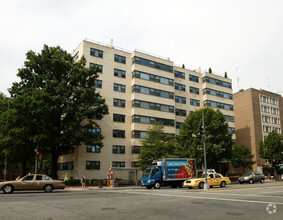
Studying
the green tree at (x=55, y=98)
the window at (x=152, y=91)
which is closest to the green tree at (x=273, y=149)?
the window at (x=152, y=91)

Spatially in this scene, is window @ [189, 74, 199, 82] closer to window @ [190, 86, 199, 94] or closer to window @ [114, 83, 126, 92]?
window @ [190, 86, 199, 94]

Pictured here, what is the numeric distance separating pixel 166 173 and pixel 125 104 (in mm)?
19822

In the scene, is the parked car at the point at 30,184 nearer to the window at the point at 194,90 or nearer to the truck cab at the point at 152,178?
the truck cab at the point at 152,178

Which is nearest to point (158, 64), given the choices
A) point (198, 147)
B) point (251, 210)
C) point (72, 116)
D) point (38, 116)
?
point (198, 147)

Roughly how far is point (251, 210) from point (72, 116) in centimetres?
2946

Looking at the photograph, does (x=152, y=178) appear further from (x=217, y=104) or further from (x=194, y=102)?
(x=217, y=104)

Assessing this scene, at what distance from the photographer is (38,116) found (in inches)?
1328

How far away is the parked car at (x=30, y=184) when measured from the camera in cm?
2142

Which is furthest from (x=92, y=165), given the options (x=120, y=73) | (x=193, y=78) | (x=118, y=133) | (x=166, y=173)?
(x=193, y=78)

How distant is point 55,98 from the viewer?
33750 mm

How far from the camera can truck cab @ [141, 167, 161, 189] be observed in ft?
96.8

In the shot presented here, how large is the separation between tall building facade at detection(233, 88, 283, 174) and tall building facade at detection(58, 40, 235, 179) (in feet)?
68.0

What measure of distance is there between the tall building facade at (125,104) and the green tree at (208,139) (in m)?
5.63

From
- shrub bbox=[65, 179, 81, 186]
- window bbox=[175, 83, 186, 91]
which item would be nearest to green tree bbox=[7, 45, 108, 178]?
shrub bbox=[65, 179, 81, 186]
